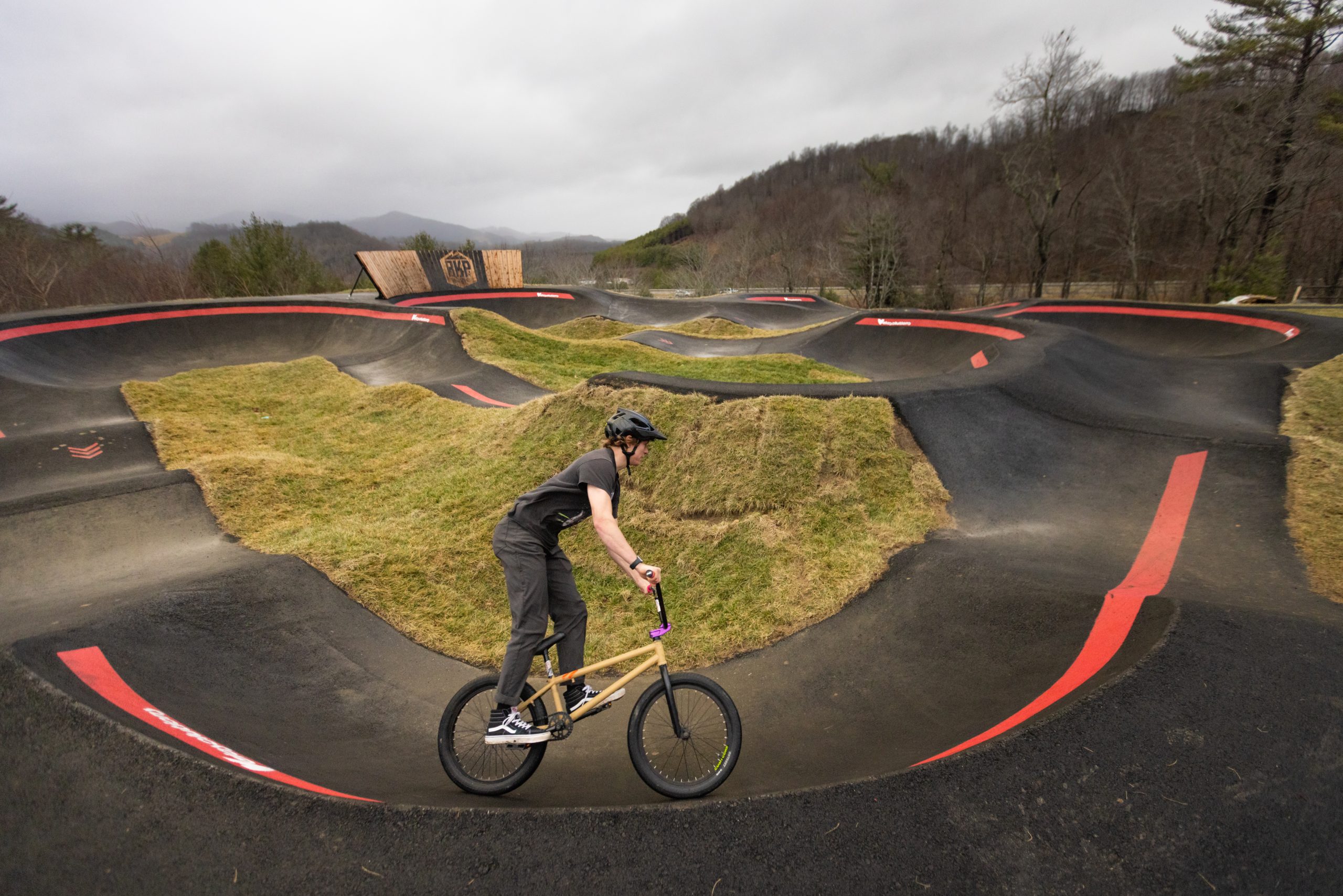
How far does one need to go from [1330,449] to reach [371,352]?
1015 inches

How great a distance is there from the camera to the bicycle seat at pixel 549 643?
372cm

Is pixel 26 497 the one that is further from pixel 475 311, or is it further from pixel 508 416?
pixel 475 311

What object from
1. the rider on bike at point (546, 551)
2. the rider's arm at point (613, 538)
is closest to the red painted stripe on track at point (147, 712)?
the rider on bike at point (546, 551)

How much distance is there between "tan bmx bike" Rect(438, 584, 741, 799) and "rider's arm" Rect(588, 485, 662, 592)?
0.16 m

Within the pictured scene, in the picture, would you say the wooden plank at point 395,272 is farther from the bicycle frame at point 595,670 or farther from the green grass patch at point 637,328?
the bicycle frame at point 595,670

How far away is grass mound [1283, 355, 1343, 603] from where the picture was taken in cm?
583

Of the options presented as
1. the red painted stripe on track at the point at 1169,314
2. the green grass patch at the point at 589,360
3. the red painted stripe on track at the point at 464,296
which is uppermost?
the red painted stripe on track at the point at 464,296

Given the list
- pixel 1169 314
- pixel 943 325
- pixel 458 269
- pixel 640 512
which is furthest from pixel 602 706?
pixel 458 269

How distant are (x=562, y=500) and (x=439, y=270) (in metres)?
33.1

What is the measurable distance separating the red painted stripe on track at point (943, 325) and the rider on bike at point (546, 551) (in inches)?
631

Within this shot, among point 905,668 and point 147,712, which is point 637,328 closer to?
point 905,668

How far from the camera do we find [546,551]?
388 centimetres

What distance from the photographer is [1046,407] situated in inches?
403

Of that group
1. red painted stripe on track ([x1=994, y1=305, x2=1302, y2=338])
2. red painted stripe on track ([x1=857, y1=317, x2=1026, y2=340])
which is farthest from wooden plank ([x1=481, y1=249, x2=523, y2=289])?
red painted stripe on track ([x1=994, y1=305, x2=1302, y2=338])
